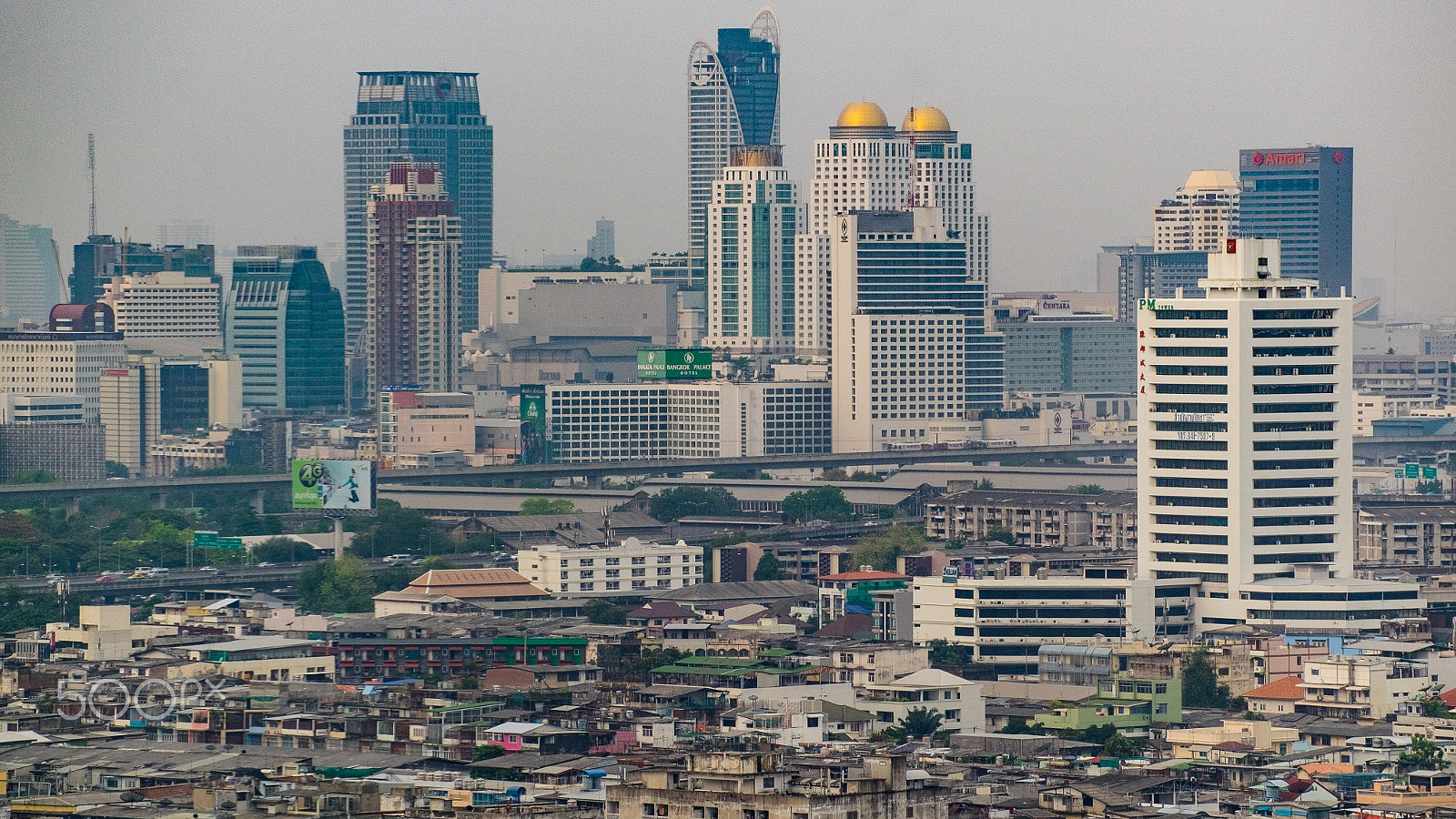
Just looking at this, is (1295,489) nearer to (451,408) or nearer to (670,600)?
(670,600)

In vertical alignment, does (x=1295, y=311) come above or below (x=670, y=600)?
above

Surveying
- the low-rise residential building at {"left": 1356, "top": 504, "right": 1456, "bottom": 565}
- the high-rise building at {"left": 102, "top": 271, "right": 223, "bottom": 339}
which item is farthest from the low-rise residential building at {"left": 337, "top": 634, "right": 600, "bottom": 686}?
the high-rise building at {"left": 102, "top": 271, "right": 223, "bottom": 339}

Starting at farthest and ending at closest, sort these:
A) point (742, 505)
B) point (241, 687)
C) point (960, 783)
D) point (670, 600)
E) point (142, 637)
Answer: point (742, 505)
point (670, 600)
point (142, 637)
point (241, 687)
point (960, 783)

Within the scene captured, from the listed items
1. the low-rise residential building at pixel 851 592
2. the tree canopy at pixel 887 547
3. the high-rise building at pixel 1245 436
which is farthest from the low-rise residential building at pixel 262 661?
the tree canopy at pixel 887 547

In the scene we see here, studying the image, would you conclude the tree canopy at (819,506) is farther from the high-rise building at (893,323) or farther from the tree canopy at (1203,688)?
the tree canopy at (1203,688)

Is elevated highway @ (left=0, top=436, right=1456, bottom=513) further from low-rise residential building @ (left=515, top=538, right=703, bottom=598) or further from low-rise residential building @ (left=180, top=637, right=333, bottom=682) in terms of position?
low-rise residential building @ (left=180, top=637, right=333, bottom=682)

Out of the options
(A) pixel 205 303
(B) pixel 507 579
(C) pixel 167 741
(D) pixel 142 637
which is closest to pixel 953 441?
(A) pixel 205 303
